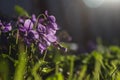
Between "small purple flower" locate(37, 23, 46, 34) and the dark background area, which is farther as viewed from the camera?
the dark background area

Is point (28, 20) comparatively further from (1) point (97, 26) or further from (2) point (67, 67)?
(1) point (97, 26)

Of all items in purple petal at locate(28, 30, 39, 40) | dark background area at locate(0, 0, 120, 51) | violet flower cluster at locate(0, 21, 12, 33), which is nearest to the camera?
purple petal at locate(28, 30, 39, 40)

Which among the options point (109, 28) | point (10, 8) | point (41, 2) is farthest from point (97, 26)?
point (10, 8)

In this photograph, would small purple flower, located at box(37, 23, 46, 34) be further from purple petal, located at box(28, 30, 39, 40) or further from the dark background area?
the dark background area

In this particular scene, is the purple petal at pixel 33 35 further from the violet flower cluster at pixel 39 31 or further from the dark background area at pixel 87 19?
the dark background area at pixel 87 19

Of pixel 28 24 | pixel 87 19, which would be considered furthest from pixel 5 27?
pixel 87 19

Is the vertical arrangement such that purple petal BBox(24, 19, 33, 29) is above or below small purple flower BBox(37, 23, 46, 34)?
above

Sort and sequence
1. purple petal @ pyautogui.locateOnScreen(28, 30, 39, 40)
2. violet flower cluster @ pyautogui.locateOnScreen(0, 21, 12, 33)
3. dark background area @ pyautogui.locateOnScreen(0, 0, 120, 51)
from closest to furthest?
purple petal @ pyautogui.locateOnScreen(28, 30, 39, 40) < violet flower cluster @ pyautogui.locateOnScreen(0, 21, 12, 33) < dark background area @ pyautogui.locateOnScreen(0, 0, 120, 51)

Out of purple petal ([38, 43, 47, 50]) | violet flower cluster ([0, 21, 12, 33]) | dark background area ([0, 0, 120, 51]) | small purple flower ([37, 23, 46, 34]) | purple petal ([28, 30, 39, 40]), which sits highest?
dark background area ([0, 0, 120, 51])

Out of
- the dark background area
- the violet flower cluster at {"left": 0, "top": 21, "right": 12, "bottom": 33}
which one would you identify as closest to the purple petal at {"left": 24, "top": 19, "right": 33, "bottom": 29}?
the violet flower cluster at {"left": 0, "top": 21, "right": 12, "bottom": 33}
